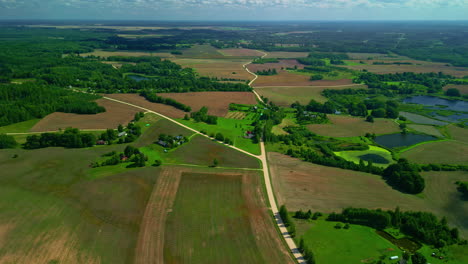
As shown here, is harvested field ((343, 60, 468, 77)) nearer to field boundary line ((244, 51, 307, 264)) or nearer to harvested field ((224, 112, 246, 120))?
harvested field ((224, 112, 246, 120))

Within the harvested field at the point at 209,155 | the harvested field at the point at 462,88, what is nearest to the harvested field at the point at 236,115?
the harvested field at the point at 209,155

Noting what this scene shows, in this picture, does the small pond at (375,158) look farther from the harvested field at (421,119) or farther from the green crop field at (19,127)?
the green crop field at (19,127)

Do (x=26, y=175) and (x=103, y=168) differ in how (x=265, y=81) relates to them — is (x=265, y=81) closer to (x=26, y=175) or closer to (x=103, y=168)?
(x=103, y=168)

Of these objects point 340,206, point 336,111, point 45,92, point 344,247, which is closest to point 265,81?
point 336,111

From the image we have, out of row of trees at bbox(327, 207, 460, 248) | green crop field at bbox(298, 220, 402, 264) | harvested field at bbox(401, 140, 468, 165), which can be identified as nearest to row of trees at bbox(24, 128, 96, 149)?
green crop field at bbox(298, 220, 402, 264)

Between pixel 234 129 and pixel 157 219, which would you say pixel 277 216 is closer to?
pixel 157 219

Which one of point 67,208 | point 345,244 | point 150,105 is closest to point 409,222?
point 345,244

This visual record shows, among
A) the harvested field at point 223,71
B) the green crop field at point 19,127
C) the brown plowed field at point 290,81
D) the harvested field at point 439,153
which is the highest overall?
the harvested field at point 223,71
